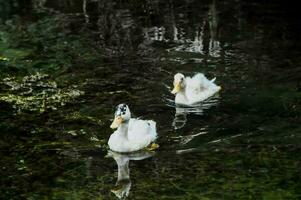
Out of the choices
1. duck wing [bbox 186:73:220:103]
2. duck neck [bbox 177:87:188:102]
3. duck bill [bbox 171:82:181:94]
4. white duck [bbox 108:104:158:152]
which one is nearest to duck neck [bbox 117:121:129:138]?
white duck [bbox 108:104:158:152]

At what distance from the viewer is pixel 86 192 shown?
10273 millimetres

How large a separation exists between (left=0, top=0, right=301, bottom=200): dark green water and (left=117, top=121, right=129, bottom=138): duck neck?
1.14 ft

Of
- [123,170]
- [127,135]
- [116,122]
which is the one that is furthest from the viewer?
[127,135]

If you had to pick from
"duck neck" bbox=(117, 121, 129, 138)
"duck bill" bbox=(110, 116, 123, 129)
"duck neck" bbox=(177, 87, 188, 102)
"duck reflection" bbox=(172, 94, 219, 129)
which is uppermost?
"duck bill" bbox=(110, 116, 123, 129)

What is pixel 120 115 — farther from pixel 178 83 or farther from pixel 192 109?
pixel 178 83

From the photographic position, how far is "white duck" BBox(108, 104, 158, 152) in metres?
11.8

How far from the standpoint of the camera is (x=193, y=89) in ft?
47.0

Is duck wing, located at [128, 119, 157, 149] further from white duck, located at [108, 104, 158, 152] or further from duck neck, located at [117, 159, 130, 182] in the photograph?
duck neck, located at [117, 159, 130, 182]

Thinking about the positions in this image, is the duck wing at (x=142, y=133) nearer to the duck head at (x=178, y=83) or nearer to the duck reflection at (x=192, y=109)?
the duck reflection at (x=192, y=109)

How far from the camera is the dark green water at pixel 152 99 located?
10547 millimetres

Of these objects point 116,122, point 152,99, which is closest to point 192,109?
point 152,99

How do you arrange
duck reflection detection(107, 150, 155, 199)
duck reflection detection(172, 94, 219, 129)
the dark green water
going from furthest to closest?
1. duck reflection detection(172, 94, 219, 129)
2. the dark green water
3. duck reflection detection(107, 150, 155, 199)

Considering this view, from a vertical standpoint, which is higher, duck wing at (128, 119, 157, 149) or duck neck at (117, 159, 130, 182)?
duck wing at (128, 119, 157, 149)

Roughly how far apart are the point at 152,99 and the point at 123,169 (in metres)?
3.09
